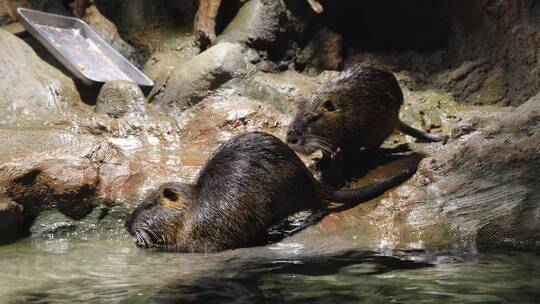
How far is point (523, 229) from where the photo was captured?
12.2 feet

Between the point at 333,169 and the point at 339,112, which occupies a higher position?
the point at 339,112

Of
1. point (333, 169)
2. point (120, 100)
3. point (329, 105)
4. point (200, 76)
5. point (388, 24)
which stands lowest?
point (333, 169)

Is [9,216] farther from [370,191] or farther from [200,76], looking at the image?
[200,76]

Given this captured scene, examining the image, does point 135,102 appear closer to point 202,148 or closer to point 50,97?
point 50,97

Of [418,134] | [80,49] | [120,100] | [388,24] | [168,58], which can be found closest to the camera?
[418,134]

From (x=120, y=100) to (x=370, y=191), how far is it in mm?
3213

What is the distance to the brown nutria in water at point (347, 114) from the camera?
4.91 m

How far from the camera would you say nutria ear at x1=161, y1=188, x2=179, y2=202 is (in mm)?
4238

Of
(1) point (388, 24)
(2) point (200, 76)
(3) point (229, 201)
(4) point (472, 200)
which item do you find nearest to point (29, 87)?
(2) point (200, 76)

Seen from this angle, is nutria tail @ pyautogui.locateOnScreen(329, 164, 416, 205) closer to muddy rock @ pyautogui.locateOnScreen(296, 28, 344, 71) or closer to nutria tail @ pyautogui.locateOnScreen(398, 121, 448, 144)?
nutria tail @ pyautogui.locateOnScreen(398, 121, 448, 144)

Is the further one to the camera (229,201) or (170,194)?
(170,194)

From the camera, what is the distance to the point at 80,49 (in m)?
7.50

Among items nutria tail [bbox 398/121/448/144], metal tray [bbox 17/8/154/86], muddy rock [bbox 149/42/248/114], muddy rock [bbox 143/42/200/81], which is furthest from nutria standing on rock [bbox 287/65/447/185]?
muddy rock [bbox 143/42/200/81]

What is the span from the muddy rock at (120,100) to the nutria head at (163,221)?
2462 mm
